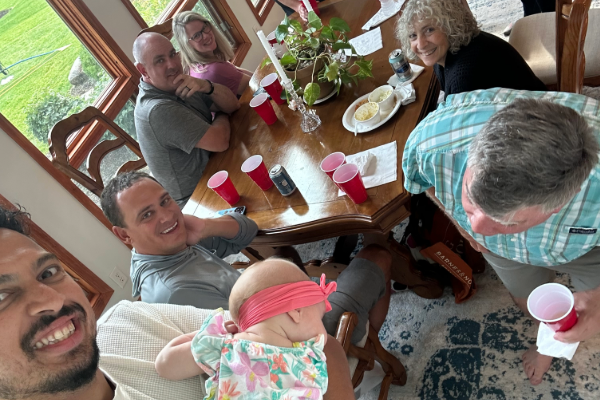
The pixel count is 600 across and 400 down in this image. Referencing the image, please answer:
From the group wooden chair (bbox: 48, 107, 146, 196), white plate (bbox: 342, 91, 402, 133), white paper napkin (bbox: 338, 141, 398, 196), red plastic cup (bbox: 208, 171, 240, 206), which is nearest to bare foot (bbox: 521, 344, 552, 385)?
white paper napkin (bbox: 338, 141, 398, 196)

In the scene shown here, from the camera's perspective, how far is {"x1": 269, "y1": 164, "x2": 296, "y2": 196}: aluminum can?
5.37ft

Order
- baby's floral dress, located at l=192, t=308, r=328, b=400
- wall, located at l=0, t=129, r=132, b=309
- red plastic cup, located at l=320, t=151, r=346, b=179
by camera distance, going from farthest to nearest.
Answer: wall, located at l=0, t=129, r=132, b=309 → red plastic cup, located at l=320, t=151, r=346, b=179 → baby's floral dress, located at l=192, t=308, r=328, b=400

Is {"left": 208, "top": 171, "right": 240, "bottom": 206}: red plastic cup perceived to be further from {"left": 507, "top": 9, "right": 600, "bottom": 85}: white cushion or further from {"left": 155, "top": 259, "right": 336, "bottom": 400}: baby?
{"left": 507, "top": 9, "right": 600, "bottom": 85}: white cushion

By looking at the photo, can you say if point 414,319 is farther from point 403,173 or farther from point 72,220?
point 72,220

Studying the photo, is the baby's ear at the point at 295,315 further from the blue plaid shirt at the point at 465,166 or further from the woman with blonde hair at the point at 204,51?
the woman with blonde hair at the point at 204,51

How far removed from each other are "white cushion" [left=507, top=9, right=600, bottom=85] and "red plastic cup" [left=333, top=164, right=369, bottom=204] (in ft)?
4.10

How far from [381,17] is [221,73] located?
3.55ft

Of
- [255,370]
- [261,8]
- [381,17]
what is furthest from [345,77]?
[261,8]

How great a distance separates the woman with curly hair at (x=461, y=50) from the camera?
1.64m

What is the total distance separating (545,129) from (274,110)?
152cm

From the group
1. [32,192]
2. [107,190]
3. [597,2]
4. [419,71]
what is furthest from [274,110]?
[597,2]

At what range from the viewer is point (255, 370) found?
104cm

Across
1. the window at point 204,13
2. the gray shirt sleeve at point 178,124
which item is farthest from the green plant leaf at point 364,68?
the window at point 204,13

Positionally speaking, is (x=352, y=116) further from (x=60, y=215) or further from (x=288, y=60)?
(x=60, y=215)
